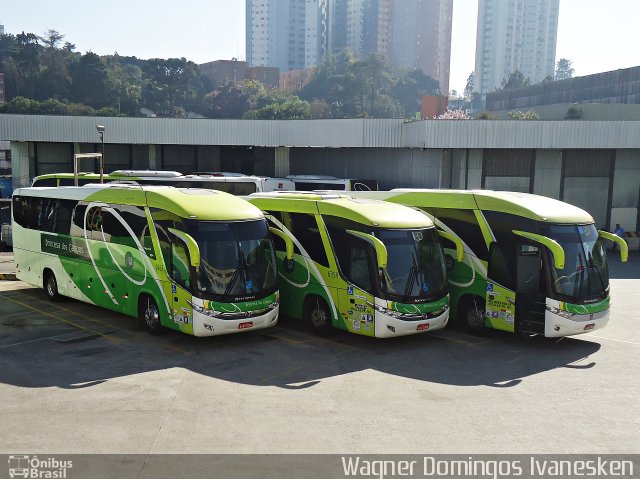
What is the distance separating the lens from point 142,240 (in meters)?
16.2

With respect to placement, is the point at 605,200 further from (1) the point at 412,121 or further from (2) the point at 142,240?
(2) the point at 142,240

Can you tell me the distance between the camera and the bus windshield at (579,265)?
15.3m

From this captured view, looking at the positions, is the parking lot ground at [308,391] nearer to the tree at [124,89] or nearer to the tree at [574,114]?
the tree at [574,114]

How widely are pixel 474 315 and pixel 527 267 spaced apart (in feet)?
6.22

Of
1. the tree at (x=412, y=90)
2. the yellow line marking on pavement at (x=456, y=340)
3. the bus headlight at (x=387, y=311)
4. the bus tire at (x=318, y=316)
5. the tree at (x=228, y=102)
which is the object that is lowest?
the yellow line marking on pavement at (x=456, y=340)

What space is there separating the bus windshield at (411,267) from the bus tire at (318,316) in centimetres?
191

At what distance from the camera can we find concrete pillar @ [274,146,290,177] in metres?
39.7

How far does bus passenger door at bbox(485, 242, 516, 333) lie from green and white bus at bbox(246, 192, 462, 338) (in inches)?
46.3

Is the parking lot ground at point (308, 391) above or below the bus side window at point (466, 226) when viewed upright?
below

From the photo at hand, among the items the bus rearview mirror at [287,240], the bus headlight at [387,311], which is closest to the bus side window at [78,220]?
the bus rearview mirror at [287,240]

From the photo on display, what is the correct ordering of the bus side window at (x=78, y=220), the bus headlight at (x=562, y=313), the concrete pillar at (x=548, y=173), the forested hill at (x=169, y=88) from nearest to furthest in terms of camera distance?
1. the bus headlight at (x=562, y=313)
2. the bus side window at (x=78, y=220)
3. the concrete pillar at (x=548, y=173)
4. the forested hill at (x=169, y=88)

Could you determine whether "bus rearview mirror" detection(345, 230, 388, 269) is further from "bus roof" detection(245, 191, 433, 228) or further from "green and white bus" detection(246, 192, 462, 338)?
"bus roof" detection(245, 191, 433, 228)

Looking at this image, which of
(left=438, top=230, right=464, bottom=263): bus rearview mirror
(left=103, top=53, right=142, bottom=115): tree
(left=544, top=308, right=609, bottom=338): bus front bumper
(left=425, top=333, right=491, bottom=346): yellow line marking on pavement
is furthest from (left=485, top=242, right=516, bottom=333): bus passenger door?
(left=103, top=53, right=142, bottom=115): tree

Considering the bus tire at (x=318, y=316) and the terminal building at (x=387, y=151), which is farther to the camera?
the terminal building at (x=387, y=151)
